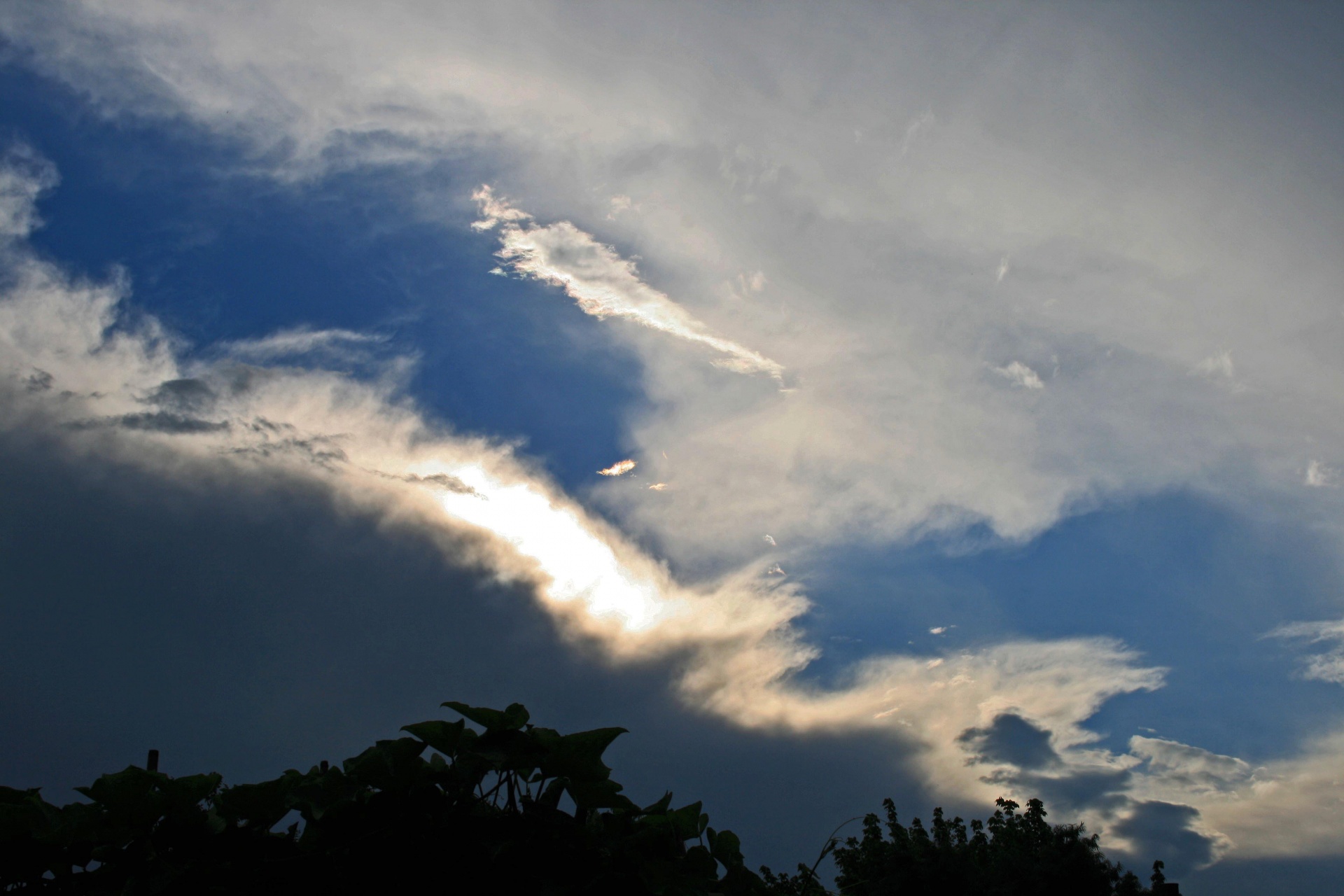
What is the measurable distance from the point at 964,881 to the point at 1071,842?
16.6 feet

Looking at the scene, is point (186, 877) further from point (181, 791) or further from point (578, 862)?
point (578, 862)

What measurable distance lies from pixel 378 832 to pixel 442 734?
37cm

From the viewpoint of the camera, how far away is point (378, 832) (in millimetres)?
2721

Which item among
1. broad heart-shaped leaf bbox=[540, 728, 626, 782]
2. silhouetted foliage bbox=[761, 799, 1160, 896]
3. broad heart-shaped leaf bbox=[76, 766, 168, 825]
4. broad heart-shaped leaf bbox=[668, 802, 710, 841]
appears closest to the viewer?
broad heart-shaped leaf bbox=[76, 766, 168, 825]

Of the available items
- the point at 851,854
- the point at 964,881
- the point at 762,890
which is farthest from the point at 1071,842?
the point at 762,890

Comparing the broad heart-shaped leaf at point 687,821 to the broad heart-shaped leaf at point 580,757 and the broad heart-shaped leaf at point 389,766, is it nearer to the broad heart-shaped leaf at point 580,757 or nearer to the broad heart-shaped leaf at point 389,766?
the broad heart-shaped leaf at point 580,757

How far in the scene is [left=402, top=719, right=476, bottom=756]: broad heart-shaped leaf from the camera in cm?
287

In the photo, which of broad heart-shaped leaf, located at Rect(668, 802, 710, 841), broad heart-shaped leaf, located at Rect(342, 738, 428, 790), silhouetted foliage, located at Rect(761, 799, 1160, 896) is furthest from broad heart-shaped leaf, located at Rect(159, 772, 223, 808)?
silhouetted foliage, located at Rect(761, 799, 1160, 896)

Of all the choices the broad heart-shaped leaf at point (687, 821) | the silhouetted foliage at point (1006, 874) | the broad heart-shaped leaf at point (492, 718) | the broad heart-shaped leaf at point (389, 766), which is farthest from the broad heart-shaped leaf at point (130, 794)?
the silhouetted foliage at point (1006, 874)

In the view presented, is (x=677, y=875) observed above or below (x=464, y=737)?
below

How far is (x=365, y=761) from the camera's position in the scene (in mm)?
2773

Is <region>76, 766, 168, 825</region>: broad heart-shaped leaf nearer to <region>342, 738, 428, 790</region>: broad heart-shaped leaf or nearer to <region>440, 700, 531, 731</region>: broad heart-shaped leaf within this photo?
<region>342, 738, 428, 790</region>: broad heart-shaped leaf

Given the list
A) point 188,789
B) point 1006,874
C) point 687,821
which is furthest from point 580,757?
point 1006,874

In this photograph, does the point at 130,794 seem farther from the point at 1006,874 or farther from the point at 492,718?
the point at 1006,874
